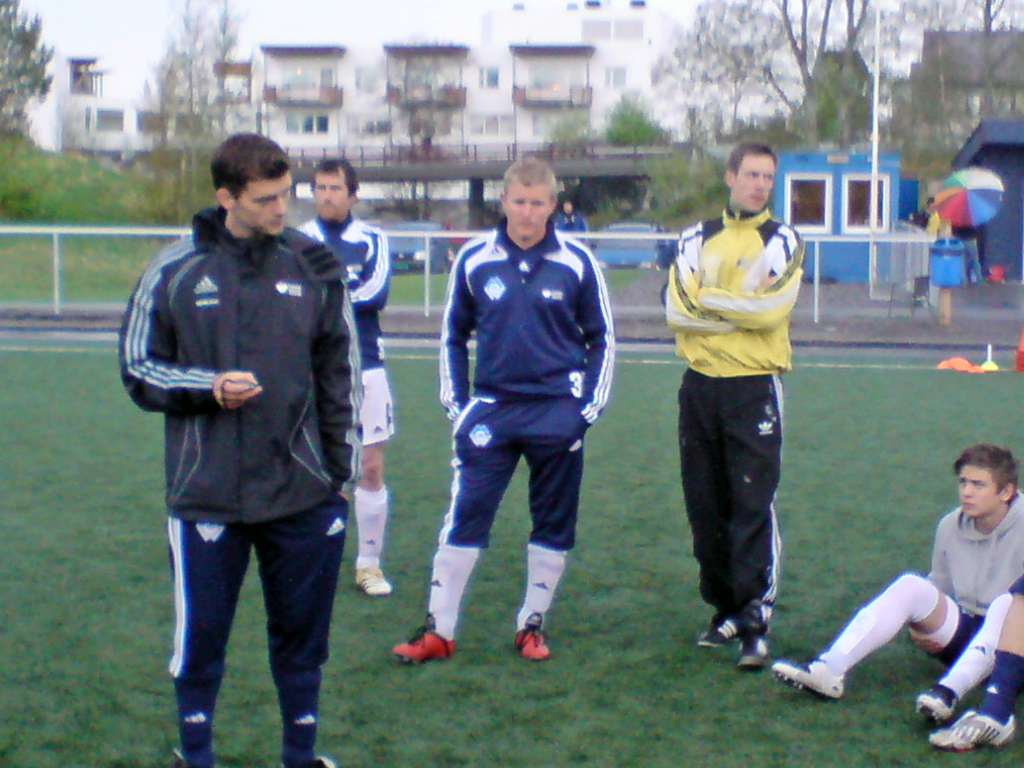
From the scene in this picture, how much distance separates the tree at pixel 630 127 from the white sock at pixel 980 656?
66991 mm

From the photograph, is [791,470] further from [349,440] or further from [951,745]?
[349,440]

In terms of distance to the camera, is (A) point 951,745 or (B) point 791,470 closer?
(A) point 951,745

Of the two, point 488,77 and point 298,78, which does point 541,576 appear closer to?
point 488,77

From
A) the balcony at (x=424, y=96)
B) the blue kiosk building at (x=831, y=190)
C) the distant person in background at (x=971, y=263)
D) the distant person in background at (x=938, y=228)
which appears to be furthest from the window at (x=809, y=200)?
the balcony at (x=424, y=96)

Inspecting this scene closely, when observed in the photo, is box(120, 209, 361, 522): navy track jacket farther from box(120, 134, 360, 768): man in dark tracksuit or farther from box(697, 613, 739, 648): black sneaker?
box(697, 613, 739, 648): black sneaker

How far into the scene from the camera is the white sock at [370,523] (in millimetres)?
6141

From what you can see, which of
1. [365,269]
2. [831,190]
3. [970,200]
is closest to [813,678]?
[365,269]

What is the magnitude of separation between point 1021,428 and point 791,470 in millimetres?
2521

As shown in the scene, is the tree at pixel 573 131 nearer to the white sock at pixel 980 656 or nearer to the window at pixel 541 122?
the window at pixel 541 122

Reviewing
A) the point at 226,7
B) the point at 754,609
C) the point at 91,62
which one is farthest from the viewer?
the point at 91,62

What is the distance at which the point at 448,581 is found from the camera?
5.11 m

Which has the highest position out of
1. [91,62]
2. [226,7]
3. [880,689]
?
[91,62]

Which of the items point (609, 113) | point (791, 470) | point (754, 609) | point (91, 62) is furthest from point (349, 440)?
point (91, 62)

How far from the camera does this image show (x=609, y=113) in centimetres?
7625
